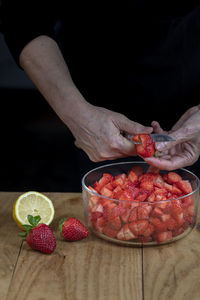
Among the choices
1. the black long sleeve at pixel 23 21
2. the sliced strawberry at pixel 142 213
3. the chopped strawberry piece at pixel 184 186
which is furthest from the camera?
the black long sleeve at pixel 23 21

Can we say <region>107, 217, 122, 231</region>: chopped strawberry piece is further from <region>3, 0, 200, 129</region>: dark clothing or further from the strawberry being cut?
<region>3, 0, 200, 129</region>: dark clothing

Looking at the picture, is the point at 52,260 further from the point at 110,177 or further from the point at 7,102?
the point at 7,102

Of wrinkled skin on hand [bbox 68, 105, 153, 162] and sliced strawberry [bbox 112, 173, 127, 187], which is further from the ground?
wrinkled skin on hand [bbox 68, 105, 153, 162]

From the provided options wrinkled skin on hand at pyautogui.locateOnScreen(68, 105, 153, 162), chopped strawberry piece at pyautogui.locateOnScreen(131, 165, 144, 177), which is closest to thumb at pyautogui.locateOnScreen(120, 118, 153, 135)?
wrinkled skin on hand at pyautogui.locateOnScreen(68, 105, 153, 162)

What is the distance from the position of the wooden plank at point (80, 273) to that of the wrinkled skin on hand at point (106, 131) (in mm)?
288

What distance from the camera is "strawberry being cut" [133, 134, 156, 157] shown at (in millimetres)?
1288

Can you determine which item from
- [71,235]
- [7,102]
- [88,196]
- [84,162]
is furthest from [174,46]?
[7,102]

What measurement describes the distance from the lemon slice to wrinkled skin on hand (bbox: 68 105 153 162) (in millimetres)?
243

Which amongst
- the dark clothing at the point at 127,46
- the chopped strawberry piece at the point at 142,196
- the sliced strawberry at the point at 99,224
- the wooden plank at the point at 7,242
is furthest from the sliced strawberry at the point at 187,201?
the dark clothing at the point at 127,46

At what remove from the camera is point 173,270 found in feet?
3.63

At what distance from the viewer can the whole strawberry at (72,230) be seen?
122 centimetres

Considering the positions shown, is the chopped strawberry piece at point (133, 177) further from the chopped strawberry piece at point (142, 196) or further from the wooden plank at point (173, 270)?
the wooden plank at point (173, 270)

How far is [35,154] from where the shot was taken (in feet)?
11.3

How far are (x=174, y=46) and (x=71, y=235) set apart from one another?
82 cm
